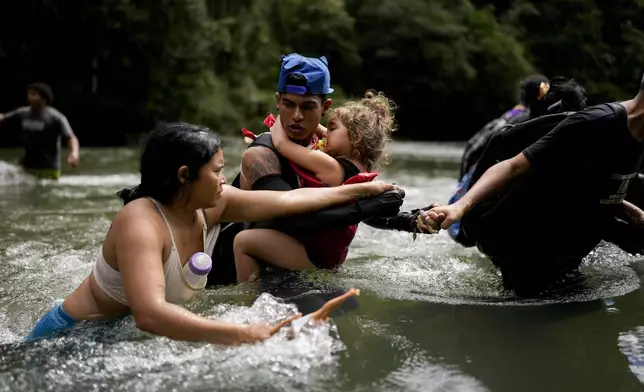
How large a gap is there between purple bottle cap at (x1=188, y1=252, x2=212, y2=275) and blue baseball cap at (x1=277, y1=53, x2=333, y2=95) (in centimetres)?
108

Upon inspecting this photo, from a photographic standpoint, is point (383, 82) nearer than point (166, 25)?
No

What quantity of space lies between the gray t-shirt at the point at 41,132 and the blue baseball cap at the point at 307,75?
23.6 ft

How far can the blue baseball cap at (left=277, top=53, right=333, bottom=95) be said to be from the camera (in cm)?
370

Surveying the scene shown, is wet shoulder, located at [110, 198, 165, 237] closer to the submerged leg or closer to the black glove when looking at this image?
the submerged leg

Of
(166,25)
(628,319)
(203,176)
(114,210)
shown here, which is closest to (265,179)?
(203,176)

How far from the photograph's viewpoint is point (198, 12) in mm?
23578

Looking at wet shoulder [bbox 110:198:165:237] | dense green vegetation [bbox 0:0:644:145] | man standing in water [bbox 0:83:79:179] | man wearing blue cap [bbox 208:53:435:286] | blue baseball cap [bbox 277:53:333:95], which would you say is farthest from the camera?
dense green vegetation [bbox 0:0:644:145]

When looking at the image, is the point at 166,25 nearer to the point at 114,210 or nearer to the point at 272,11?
the point at 272,11

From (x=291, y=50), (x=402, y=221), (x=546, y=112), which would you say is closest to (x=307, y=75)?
(x=402, y=221)

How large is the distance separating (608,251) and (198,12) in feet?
66.0

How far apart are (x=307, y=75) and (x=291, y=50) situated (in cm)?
2499

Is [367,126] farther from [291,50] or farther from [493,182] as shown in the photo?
[291,50]

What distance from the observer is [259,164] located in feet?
11.9

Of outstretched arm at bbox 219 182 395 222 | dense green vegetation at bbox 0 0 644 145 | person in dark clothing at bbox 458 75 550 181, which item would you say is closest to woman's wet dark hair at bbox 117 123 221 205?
outstretched arm at bbox 219 182 395 222
